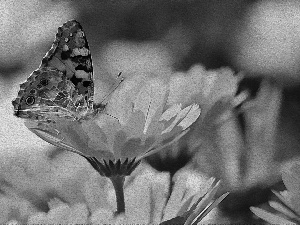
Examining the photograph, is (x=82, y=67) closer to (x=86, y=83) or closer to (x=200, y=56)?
(x=86, y=83)

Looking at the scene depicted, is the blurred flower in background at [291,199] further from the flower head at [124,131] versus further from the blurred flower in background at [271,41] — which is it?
the blurred flower in background at [271,41]

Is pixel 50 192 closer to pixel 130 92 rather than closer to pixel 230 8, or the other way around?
pixel 130 92

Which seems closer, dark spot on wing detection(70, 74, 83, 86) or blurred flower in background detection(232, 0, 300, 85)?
dark spot on wing detection(70, 74, 83, 86)

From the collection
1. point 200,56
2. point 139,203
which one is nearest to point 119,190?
point 139,203

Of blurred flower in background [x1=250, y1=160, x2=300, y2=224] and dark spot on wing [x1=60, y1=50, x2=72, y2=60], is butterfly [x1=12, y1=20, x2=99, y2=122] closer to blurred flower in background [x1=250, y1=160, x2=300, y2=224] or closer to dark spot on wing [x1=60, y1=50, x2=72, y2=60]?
dark spot on wing [x1=60, y1=50, x2=72, y2=60]

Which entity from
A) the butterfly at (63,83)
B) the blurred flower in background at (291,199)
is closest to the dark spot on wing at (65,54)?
the butterfly at (63,83)

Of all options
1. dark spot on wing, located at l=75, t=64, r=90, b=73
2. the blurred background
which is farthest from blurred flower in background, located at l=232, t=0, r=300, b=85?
dark spot on wing, located at l=75, t=64, r=90, b=73
